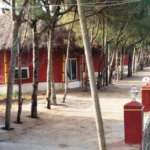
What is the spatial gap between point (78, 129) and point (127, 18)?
13843mm

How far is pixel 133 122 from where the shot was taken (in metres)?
14.1

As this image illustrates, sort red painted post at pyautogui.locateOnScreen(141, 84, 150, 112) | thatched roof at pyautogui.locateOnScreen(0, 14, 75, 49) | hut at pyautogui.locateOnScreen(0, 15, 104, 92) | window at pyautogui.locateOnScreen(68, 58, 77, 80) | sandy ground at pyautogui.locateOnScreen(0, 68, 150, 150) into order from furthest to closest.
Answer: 1. window at pyautogui.locateOnScreen(68, 58, 77, 80)
2. hut at pyautogui.locateOnScreen(0, 15, 104, 92)
3. thatched roof at pyautogui.locateOnScreen(0, 14, 75, 49)
4. red painted post at pyautogui.locateOnScreen(141, 84, 150, 112)
5. sandy ground at pyautogui.locateOnScreen(0, 68, 150, 150)

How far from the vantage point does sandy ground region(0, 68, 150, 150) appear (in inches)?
566

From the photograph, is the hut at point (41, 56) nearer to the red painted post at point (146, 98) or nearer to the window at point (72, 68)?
the window at point (72, 68)

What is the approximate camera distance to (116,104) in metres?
25.7

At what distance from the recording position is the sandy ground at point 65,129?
1438 cm

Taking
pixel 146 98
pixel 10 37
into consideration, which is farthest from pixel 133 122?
pixel 10 37

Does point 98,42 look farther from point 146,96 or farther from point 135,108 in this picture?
point 135,108

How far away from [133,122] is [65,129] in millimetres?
4332

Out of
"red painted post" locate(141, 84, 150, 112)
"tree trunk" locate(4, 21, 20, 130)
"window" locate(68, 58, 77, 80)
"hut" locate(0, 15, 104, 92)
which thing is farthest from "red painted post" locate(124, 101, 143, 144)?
"window" locate(68, 58, 77, 80)

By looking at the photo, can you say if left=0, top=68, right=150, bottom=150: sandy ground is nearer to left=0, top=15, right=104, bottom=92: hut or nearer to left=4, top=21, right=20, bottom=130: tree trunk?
left=4, top=21, right=20, bottom=130: tree trunk

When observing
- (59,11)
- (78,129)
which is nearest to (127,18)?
(59,11)

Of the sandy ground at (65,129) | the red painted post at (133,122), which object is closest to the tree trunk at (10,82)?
the sandy ground at (65,129)

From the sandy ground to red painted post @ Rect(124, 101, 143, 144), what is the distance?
0.25 meters
